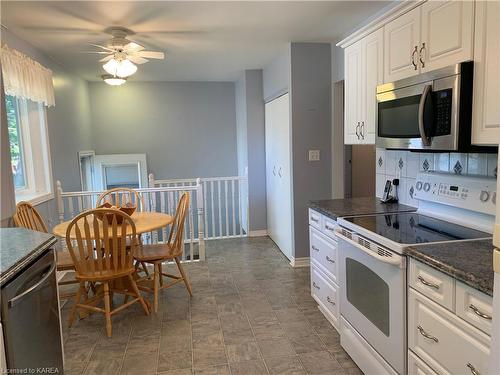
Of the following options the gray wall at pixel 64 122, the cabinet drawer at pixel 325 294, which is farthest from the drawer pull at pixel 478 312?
the gray wall at pixel 64 122

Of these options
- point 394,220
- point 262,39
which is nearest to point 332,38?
point 262,39

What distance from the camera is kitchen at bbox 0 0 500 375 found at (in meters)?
1.61

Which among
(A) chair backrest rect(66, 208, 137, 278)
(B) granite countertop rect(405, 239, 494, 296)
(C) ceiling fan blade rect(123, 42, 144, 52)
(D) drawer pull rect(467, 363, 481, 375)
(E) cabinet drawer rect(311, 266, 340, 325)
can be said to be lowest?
(E) cabinet drawer rect(311, 266, 340, 325)

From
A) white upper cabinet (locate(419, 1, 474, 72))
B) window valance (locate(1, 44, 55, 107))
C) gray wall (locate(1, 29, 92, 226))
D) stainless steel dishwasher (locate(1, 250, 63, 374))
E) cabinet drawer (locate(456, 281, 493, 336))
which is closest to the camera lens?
cabinet drawer (locate(456, 281, 493, 336))

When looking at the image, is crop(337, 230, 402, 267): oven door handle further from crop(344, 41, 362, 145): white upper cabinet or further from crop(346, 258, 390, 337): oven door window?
crop(344, 41, 362, 145): white upper cabinet

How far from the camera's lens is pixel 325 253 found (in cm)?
271

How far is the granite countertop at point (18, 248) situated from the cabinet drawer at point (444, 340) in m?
1.70

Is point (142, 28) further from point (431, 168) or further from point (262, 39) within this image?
point (431, 168)

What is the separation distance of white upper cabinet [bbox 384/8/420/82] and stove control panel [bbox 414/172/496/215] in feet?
2.15

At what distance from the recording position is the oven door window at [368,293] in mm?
1879

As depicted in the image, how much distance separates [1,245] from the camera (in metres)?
1.74

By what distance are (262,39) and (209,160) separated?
3113 mm

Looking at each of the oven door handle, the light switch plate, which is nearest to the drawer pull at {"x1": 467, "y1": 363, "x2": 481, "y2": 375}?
the oven door handle

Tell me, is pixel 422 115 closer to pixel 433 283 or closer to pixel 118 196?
pixel 433 283
